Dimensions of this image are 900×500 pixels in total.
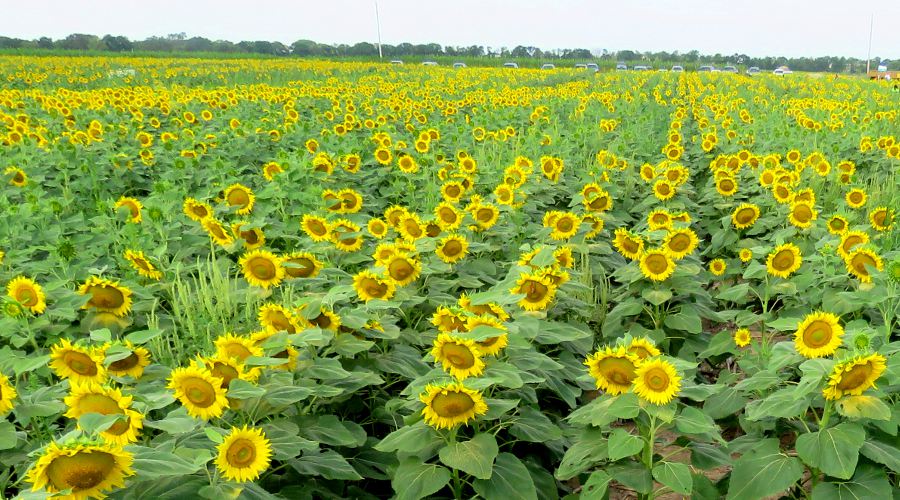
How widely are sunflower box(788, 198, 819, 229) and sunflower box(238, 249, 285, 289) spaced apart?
10.4 feet

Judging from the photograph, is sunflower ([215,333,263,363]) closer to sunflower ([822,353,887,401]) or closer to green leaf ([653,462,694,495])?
green leaf ([653,462,694,495])

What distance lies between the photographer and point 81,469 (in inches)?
51.9

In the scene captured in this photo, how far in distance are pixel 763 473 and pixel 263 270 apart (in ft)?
6.72

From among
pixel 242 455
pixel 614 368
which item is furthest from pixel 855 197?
pixel 242 455

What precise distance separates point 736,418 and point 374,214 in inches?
142

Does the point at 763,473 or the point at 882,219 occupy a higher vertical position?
the point at 882,219

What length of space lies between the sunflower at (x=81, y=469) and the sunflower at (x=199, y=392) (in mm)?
375

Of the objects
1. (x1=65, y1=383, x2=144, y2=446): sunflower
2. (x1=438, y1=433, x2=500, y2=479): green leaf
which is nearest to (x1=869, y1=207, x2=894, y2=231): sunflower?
(x1=438, y1=433, x2=500, y2=479): green leaf

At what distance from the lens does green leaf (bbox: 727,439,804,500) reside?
1.88 metres

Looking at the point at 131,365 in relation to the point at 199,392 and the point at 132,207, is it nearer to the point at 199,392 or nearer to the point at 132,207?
the point at 199,392

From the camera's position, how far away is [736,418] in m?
3.05

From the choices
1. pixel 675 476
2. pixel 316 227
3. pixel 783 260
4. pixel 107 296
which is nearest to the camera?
pixel 675 476

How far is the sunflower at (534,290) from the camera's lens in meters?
2.56

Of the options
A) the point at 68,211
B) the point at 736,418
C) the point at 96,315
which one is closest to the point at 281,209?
the point at 68,211
